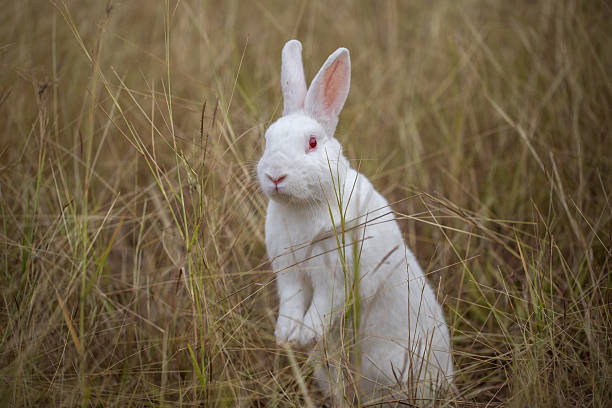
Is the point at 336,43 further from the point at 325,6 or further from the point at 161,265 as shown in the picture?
the point at 161,265

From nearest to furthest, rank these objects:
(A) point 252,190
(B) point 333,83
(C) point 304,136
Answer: (C) point 304,136, (B) point 333,83, (A) point 252,190

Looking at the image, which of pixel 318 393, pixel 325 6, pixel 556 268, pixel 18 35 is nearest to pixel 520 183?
pixel 556 268

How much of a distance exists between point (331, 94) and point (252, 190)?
1.03m

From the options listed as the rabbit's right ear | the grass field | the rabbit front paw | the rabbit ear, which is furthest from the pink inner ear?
the rabbit front paw

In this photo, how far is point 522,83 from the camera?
4605 millimetres

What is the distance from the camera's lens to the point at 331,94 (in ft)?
8.42

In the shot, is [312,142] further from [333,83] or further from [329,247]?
[329,247]

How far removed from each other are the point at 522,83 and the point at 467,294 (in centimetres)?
216

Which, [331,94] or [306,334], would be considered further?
[331,94]

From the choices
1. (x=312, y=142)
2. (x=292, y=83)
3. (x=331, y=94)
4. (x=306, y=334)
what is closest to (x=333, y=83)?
(x=331, y=94)

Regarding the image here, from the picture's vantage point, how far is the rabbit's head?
232cm

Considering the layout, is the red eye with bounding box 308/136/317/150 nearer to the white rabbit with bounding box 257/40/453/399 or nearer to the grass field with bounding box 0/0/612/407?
the white rabbit with bounding box 257/40/453/399

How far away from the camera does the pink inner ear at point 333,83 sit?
8.31 ft

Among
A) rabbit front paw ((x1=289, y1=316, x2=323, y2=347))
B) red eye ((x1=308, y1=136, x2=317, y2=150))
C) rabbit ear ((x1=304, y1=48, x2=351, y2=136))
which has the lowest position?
rabbit front paw ((x1=289, y1=316, x2=323, y2=347))
